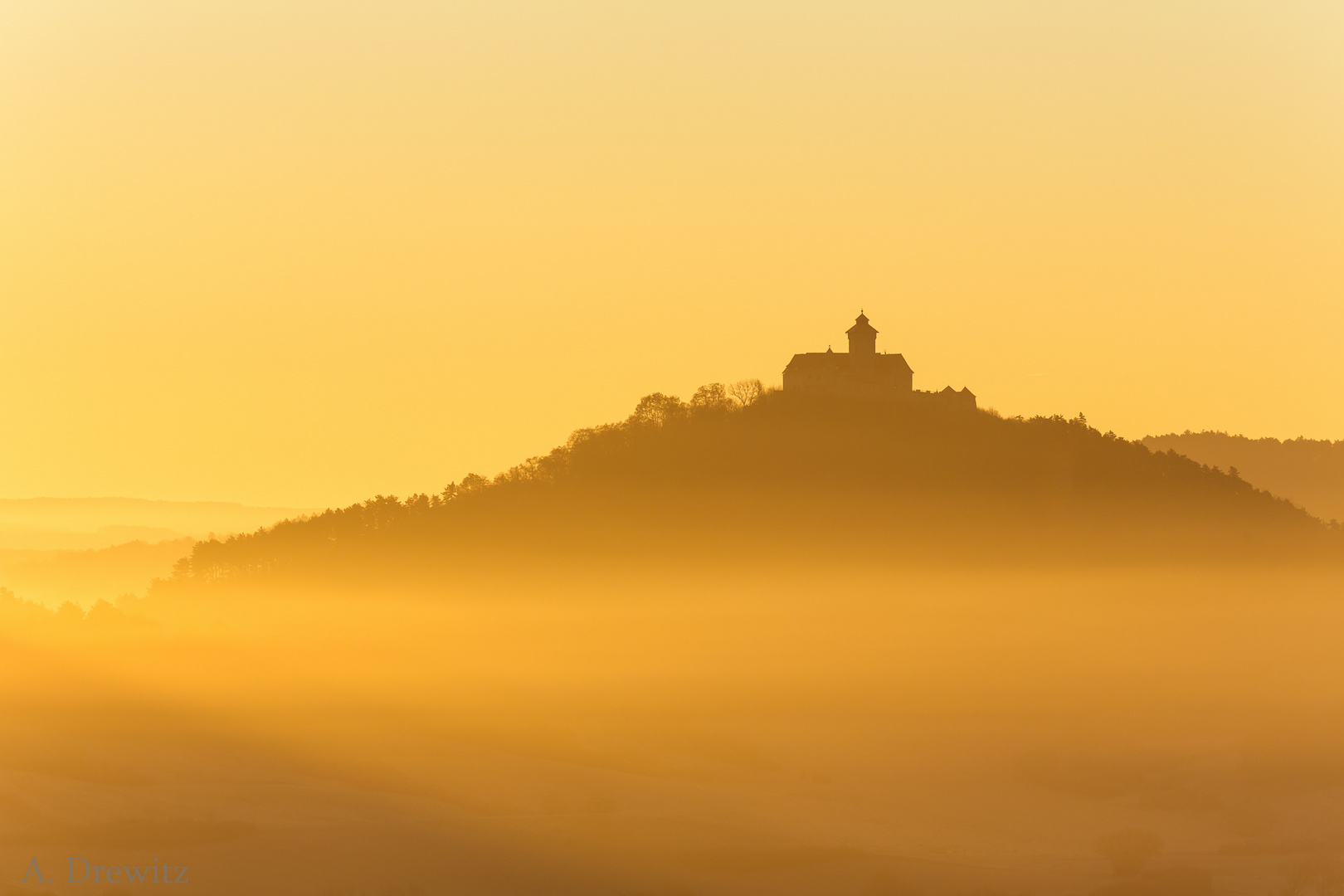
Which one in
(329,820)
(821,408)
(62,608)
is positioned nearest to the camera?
(329,820)

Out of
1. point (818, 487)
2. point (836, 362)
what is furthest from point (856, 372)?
point (818, 487)

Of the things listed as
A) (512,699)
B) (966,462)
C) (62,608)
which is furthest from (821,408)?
(62,608)

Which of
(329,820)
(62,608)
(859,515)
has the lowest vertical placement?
(329,820)

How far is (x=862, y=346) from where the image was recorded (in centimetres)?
16388

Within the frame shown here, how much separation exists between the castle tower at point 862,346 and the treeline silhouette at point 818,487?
11.2 m

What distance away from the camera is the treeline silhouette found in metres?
182

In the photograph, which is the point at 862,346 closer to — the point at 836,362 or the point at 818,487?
the point at 836,362

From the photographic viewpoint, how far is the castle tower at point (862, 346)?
163 metres

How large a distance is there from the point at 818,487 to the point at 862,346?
114 feet

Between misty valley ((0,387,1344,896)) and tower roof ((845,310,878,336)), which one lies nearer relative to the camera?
misty valley ((0,387,1344,896))

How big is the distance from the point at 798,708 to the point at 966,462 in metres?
Answer: 31.4

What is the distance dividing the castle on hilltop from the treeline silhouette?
583 centimetres

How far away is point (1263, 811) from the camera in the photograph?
5827 inches

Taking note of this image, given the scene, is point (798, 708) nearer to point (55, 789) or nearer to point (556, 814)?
point (556, 814)
